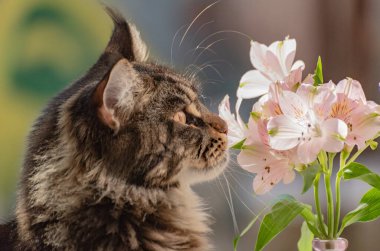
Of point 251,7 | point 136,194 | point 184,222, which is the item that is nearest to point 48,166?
point 136,194

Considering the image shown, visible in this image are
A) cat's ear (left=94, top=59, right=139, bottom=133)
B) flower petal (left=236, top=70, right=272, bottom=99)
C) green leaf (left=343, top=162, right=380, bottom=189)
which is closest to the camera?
cat's ear (left=94, top=59, right=139, bottom=133)

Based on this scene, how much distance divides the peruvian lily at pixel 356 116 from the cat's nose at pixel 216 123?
0.23 metres

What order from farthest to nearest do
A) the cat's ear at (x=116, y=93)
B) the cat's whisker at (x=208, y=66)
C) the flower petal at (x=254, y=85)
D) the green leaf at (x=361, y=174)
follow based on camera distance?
the cat's whisker at (x=208, y=66) < the flower petal at (x=254, y=85) < the green leaf at (x=361, y=174) < the cat's ear at (x=116, y=93)

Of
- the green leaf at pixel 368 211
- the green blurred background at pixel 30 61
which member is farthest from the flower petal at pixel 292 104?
the green blurred background at pixel 30 61

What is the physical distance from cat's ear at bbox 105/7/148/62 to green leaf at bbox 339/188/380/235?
51 cm

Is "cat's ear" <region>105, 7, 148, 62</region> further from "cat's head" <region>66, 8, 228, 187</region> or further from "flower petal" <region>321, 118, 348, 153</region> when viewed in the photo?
"flower petal" <region>321, 118, 348, 153</region>

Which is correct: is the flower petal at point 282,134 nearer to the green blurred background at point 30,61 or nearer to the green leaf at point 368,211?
the green leaf at point 368,211

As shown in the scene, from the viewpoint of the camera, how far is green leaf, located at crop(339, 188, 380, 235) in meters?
A: 1.02

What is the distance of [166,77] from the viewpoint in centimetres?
107

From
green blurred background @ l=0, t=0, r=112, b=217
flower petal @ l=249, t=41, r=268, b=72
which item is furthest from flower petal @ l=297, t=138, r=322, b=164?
green blurred background @ l=0, t=0, r=112, b=217

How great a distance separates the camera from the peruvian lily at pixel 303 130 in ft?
3.07

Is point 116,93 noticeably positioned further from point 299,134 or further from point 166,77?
point 299,134

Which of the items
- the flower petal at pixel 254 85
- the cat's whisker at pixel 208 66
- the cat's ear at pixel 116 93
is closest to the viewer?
the cat's ear at pixel 116 93

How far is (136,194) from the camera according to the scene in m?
0.98
